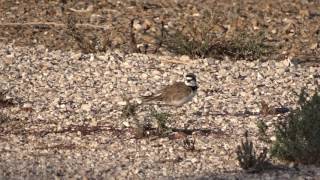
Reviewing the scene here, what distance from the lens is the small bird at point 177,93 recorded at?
991cm

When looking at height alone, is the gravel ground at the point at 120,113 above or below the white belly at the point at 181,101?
below

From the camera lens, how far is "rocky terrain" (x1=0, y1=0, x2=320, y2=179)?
26.8 feet

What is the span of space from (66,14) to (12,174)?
23.0ft

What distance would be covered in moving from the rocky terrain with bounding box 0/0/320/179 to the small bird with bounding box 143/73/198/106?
0.14 metres

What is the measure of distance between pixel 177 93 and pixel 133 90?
1.12 meters

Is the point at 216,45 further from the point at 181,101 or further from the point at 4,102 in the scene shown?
the point at 4,102

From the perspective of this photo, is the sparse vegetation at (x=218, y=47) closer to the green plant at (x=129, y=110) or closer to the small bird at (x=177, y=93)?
the small bird at (x=177, y=93)

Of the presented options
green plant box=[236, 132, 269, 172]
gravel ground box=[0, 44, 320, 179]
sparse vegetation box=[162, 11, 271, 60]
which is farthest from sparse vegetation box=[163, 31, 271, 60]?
green plant box=[236, 132, 269, 172]

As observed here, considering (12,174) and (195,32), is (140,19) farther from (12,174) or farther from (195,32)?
(12,174)

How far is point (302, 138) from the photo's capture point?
8203 mm

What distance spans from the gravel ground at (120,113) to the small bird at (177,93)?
0.17 metres

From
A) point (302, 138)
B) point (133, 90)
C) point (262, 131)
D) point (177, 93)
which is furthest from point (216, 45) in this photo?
point (302, 138)

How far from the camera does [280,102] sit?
10.5 metres

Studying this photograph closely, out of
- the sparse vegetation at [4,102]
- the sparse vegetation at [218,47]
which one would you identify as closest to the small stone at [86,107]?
the sparse vegetation at [4,102]
